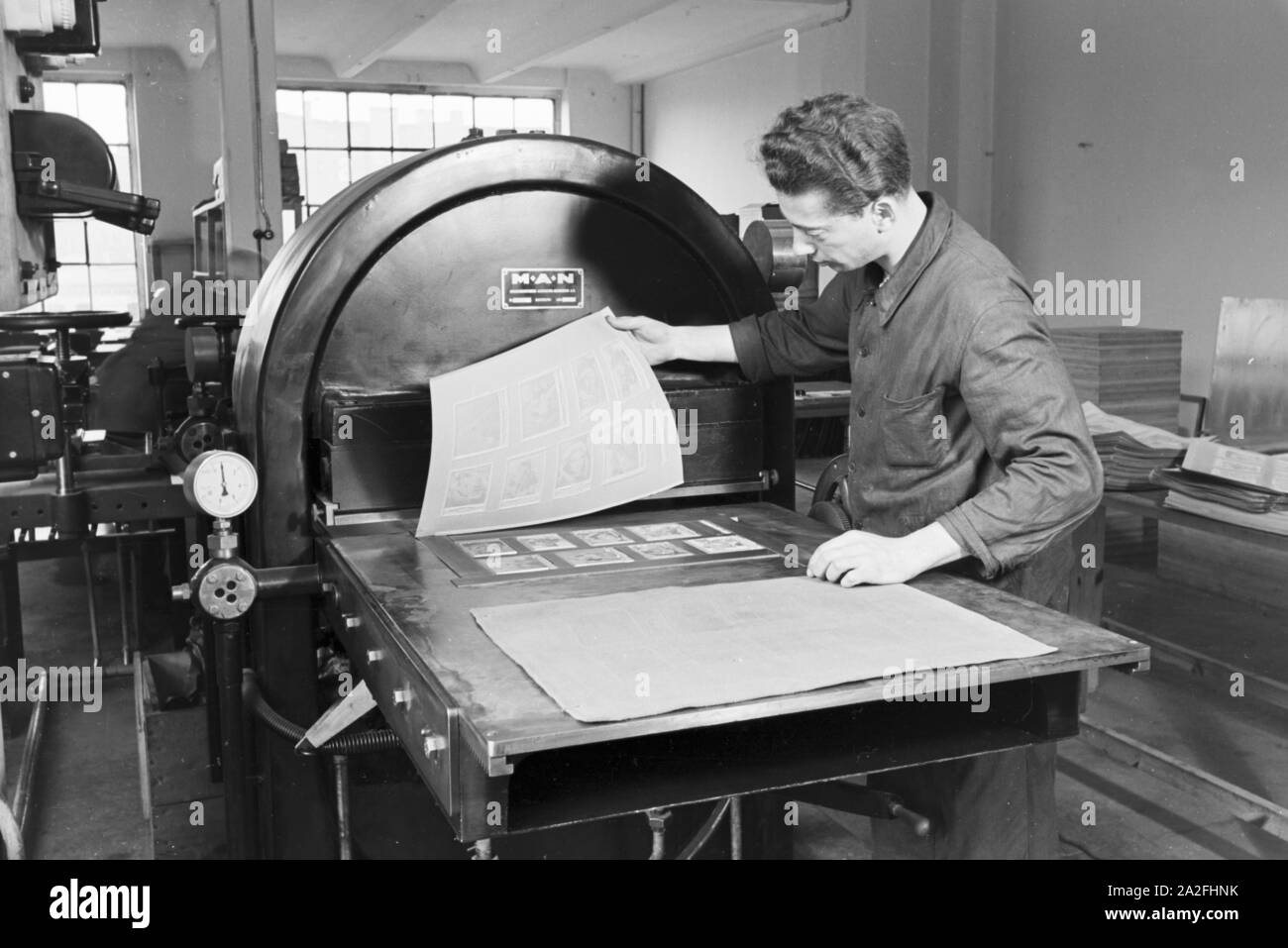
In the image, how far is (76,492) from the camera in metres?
3.17

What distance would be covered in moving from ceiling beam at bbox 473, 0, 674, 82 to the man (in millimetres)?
8183

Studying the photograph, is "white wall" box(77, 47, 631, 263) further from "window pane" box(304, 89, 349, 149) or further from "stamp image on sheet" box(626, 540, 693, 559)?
"stamp image on sheet" box(626, 540, 693, 559)

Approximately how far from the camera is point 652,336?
2.00 m

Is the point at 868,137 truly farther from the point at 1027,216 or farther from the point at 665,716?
the point at 1027,216

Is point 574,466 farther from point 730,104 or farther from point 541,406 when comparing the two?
point 730,104

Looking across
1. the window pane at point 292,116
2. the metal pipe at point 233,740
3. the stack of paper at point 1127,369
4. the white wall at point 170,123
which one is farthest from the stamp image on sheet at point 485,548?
the window pane at point 292,116

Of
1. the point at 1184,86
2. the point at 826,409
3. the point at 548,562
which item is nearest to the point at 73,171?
the point at 548,562

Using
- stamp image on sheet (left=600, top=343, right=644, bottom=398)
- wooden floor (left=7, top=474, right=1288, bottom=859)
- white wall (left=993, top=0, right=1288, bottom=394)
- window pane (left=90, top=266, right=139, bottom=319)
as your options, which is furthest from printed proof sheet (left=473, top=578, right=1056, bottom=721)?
window pane (left=90, top=266, right=139, bottom=319)

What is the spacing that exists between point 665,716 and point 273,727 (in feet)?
3.03

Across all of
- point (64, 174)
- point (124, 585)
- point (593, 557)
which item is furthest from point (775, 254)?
point (124, 585)

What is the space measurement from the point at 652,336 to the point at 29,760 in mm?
2346

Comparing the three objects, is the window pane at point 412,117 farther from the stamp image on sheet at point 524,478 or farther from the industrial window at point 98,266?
the stamp image on sheet at point 524,478

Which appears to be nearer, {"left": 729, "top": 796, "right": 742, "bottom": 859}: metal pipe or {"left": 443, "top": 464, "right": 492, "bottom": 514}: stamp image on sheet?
{"left": 443, "top": 464, "right": 492, "bottom": 514}: stamp image on sheet

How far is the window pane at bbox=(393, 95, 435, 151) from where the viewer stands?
43.3 feet
